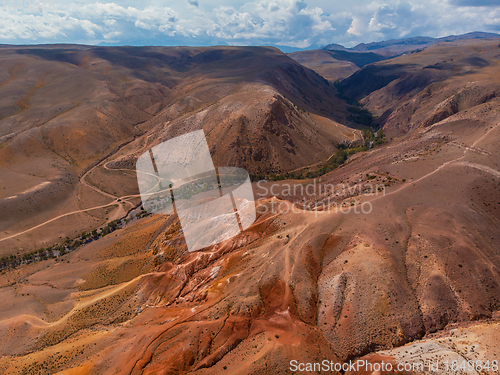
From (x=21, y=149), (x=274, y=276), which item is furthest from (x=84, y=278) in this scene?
(x=21, y=149)

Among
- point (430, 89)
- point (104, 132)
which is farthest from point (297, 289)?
point (430, 89)

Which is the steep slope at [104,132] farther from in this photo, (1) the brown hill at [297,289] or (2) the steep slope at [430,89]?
(1) the brown hill at [297,289]

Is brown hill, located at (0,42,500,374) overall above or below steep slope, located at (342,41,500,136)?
A: below

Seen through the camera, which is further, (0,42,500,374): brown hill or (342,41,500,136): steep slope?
(342,41,500,136): steep slope

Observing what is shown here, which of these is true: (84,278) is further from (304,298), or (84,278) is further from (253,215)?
(304,298)

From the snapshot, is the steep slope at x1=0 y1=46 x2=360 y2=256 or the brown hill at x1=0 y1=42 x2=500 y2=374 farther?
the steep slope at x1=0 y1=46 x2=360 y2=256

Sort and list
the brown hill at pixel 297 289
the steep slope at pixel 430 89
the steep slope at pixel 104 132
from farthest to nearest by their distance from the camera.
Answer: the steep slope at pixel 430 89 < the steep slope at pixel 104 132 < the brown hill at pixel 297 289

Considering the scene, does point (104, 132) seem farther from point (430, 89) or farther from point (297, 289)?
point (430, 89)

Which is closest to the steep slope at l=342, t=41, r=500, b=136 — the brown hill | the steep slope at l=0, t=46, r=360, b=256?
the steep slope at l=0, t=46, r=360, b=256

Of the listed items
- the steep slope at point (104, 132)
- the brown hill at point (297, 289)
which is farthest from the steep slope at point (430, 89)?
the brown hill at point (297, 289)

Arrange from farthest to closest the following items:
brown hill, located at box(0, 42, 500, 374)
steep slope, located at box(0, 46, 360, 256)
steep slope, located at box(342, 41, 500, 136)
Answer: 1. steep slope, located at box(342, 41, 500, 136)
2. steep slope, located at box(0, 46, 360, 256)
3. brown hill, located at box(0, 42, 500, 374)

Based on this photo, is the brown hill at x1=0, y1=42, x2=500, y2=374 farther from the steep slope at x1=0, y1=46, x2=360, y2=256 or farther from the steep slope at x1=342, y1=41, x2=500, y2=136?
the steep slope at x1=342, y1=41, x2=500, y2=136

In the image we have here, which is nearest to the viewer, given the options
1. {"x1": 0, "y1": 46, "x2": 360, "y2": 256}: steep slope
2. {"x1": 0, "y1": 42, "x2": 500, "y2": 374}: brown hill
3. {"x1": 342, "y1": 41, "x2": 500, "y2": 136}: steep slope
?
{"x1": 0, "y1": 42, "x2": 500, "y2": 374}: brown hill
